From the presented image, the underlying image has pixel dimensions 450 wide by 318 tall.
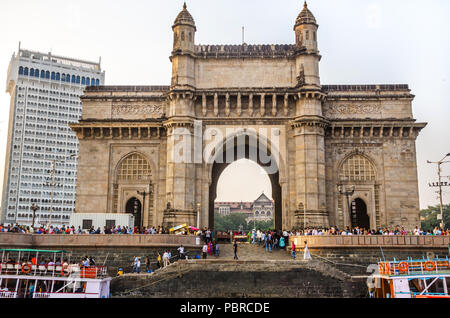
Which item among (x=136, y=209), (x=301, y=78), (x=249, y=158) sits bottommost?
(x=136, y=209)

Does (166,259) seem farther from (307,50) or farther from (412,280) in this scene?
(307,50)

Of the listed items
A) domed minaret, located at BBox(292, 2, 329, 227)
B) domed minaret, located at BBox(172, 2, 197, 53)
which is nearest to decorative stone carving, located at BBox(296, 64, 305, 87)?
domed minaret, located at BBox(292, 2, 329, 227)

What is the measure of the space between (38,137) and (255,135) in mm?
75970

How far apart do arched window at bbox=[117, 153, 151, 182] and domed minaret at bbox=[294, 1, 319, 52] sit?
598 inches

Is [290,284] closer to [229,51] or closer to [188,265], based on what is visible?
[188,265]

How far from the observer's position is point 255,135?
121ft

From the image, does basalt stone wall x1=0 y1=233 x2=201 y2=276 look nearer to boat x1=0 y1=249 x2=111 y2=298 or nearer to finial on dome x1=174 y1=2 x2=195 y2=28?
boat x1=0 y1=249 x2=111 y2=298

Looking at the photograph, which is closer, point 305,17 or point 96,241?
point 96,241

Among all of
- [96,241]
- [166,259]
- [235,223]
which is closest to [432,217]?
[166,259]

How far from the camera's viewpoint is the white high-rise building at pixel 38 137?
9900 cm

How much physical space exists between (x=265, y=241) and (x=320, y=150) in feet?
26.5

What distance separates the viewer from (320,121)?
35.6 meters

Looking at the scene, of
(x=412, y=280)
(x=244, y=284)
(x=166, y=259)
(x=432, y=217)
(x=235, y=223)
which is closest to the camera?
(x=412, y=280)

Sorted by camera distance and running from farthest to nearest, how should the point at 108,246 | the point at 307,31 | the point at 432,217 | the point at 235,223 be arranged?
1. the point at 235,223
2. the point at 432,217
3. the point at 307,31
4. the point at 108,246
